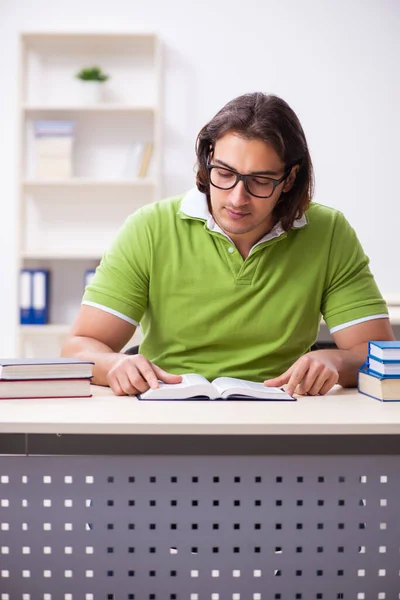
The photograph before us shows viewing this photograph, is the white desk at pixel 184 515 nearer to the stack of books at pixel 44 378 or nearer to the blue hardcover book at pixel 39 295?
the stack of books at pixel 44 378

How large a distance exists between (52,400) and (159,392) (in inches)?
8.2

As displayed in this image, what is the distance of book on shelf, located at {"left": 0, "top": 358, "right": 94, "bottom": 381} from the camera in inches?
59.0

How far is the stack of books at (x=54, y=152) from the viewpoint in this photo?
437cm

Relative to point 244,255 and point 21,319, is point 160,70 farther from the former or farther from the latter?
point 244,255

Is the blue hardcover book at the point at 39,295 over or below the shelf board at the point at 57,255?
below

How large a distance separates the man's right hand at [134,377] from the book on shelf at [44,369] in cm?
6

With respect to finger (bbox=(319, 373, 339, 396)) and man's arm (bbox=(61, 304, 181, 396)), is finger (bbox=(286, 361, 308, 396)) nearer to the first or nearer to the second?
finger (bbox=(319, 373, 339, 396))

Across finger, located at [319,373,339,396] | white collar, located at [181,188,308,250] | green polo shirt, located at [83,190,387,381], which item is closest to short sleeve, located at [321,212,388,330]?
green polo shirt, located at [83,190,387,381]

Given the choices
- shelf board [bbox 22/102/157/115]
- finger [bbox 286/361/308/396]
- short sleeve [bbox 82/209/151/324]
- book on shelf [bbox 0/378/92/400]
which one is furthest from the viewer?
shelf board [bbox 22/102/157/115]

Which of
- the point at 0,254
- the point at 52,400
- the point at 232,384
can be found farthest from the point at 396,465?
the point at 0,254

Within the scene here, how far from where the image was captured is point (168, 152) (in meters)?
4.62

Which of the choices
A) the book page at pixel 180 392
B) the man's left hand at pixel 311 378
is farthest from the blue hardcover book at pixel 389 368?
the book page at pixel 180 392

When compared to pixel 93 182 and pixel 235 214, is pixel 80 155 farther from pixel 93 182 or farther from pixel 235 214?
pixel 235 214

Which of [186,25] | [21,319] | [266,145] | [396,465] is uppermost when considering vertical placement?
[186,25]
